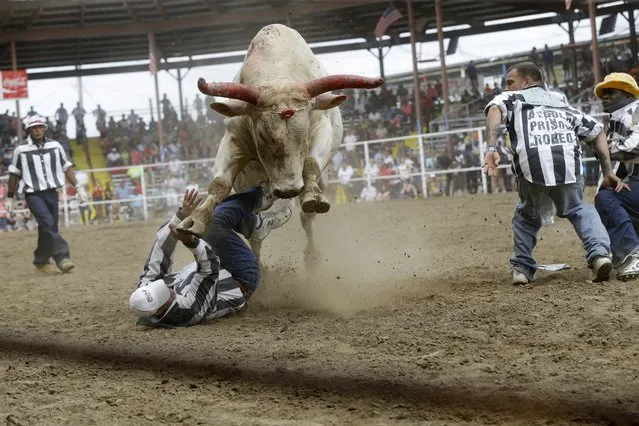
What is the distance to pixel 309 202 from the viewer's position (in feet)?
16.7

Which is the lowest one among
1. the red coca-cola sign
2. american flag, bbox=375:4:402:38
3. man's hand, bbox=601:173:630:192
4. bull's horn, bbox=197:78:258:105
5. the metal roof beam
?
man's hand, bbox=601:173:630:192

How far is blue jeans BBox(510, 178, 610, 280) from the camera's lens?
Answer: 5.34 metres

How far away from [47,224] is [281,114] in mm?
4972

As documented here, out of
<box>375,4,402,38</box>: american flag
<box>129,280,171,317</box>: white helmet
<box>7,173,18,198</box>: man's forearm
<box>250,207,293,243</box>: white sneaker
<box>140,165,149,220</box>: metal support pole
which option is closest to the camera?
<box>129,280,171,317</box>: white helmet

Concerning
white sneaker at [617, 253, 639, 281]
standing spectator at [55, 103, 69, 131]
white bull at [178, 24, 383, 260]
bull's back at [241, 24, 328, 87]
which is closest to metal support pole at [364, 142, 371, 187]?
bull's back at [241, 24, 328, 87]

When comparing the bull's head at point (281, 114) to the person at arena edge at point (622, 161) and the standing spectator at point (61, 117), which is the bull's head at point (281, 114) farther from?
the standing spectator at point (61, 117)

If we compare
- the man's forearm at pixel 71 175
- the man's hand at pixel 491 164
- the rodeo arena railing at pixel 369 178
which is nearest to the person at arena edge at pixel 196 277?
the man's hand at pixel 491 164

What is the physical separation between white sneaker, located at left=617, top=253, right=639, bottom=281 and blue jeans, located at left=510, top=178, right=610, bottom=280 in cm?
20

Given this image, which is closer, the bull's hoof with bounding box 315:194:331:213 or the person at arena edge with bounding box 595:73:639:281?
the bull's hoof with bounding box 315:194:331:213

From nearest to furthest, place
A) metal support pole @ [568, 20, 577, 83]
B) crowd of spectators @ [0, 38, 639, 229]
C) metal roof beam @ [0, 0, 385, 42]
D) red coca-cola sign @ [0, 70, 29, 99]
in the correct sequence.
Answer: red coca-cola sign @ [0, 70, 29, 99] < metal roof beam @ [0, 0, 385, 42] < crowd of spectators @ [0, 38, 639, 229] < metal support pole @ [568, 20, 577, 83]

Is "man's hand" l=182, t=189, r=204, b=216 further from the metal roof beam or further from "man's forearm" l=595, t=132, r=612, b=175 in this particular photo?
"man's forearm" l=595, t=132, r=612, b=175

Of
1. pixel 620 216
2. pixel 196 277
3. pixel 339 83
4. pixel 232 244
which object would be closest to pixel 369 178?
pixel 620 216

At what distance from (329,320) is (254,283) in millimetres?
642

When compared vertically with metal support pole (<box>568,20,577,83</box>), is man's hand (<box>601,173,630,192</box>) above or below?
below
